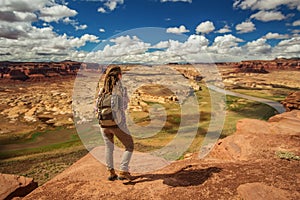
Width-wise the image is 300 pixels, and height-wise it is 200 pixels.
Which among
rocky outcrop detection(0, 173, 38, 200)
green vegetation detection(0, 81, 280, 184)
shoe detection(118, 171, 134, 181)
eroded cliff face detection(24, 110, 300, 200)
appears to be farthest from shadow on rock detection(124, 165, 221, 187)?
rocky outcrop detection(0, 173, 38, 200)

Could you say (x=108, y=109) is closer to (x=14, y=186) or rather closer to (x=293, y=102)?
(x=14, y=186)

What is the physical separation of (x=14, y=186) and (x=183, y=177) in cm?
547

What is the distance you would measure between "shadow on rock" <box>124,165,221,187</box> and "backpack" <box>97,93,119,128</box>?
6.36 feet

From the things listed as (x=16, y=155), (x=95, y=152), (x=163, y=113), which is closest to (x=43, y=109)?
(x=163, y=113)

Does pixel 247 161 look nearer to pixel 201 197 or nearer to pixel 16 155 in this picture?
pixel 201 197

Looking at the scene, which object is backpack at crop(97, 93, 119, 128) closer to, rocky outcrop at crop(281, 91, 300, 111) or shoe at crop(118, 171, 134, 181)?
shoe at crop(118, 171, 134, 181)

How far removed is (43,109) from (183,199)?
94.5 m

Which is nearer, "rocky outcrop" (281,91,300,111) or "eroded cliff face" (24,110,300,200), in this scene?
"eroded cliff face" (24,110,300,200)

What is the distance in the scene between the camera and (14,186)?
8.30 metres

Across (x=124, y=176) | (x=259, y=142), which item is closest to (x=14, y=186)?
(x=124, y=176)

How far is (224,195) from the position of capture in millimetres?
6566

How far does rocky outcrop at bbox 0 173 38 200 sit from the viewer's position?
25.9 ft

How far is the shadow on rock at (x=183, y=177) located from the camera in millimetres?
7354

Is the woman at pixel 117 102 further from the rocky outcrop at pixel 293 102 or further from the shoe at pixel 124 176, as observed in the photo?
the rocky outcrop at pixel 293 102
